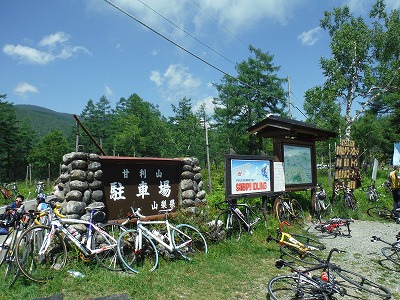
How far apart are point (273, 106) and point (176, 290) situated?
3309cm

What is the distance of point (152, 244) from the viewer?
5.75 metres

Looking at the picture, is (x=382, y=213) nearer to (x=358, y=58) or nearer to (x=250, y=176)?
(x=250, y=176)

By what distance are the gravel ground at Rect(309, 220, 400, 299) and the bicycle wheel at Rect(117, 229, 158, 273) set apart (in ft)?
12.5

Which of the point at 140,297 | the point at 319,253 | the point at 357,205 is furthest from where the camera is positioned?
the point at 357,205

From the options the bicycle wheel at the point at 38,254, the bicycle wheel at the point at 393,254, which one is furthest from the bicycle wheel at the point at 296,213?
the bicycle wheel at the point at 38,254

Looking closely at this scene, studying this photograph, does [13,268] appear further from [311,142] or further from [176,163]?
[311,142]

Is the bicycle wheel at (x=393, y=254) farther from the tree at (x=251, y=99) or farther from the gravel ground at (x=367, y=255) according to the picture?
the tree at (x=251, y=99)

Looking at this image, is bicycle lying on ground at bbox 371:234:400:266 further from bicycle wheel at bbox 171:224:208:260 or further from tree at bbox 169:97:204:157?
tree at bbox 169:97:204:157

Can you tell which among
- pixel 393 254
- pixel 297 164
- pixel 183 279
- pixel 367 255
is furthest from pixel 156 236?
pixel 297 164

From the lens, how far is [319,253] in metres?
7.25

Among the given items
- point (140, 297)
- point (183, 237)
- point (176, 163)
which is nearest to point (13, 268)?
point (140, 297)

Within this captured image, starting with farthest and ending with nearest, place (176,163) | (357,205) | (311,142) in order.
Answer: (357,205) → (311,142) → (176,163)

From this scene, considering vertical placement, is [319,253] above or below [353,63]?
below

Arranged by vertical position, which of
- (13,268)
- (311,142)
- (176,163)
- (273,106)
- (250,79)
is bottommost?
(13,268)
